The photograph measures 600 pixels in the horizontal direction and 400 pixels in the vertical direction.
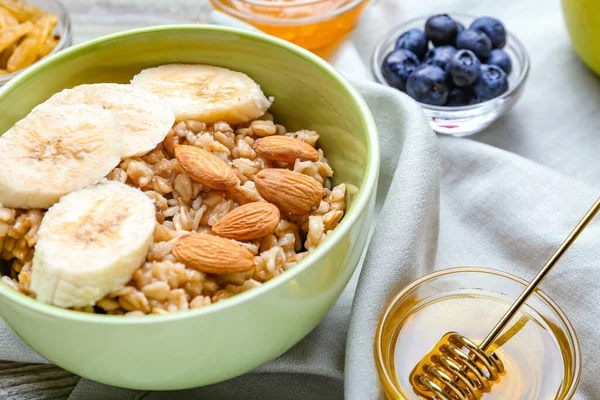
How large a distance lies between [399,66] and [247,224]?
2.51ft

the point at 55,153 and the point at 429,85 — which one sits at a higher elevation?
the point at 55,153

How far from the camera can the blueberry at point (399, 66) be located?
1677 mm

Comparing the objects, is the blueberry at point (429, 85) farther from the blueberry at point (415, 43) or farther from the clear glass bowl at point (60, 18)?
the clear glass bowl at point (60, 18)

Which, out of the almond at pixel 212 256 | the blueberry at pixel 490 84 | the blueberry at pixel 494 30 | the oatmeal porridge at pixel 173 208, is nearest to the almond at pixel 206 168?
the oatmeal porridge at pixel 173 208

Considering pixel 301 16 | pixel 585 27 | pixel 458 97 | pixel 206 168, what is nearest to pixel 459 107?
pixel 458 97

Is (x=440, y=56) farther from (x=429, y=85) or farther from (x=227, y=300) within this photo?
(x=227, y=300)

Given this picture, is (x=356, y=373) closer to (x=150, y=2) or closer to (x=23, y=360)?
(x=23, y=360)

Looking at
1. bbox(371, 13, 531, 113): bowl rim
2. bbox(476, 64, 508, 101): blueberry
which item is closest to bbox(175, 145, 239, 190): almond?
bbox(371, 13, 531, 113): bowl rim

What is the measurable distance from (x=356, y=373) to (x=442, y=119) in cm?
69

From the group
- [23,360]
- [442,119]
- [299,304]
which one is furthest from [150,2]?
[299,304]

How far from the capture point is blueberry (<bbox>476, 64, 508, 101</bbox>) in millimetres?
1619

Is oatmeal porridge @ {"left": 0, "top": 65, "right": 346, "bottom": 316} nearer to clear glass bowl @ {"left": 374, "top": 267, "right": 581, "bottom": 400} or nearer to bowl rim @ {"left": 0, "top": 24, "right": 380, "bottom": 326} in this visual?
bowl rim @ {"left": 0, "top": 24, "right": 380, "bottom": 326}

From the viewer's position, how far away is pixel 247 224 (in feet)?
3.41

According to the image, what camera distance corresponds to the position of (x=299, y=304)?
0.99 metres
